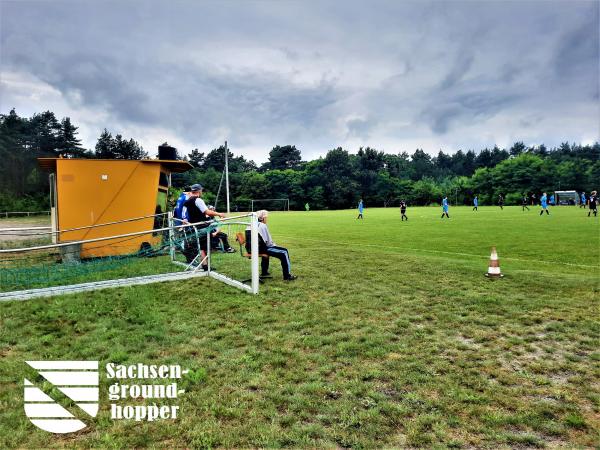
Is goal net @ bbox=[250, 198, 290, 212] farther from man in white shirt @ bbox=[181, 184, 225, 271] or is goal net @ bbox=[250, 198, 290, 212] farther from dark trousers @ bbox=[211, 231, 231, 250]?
man in white shirt @ bbox=[181, 184, 225, 271]

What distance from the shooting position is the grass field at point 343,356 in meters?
2.96

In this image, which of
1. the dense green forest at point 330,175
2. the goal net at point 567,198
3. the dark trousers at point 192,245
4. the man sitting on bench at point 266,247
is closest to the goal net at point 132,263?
the dark trousers at point 192,245

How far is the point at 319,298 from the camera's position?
6895 mm

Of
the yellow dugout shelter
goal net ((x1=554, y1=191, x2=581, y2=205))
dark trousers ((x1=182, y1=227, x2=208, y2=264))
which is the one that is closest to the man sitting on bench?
dark trousers ((x1=182, y1=227, x2=208, y2=264))

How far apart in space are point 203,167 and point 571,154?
10337cm

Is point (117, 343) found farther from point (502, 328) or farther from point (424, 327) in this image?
point (502, 328)

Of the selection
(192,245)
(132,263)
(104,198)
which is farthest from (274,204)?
(192,245)

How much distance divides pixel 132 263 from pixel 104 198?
7.99 feet

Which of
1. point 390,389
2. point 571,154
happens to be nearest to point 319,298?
point 390,389

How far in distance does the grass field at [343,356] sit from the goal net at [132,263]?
49 cm

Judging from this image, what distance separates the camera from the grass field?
296 centimetres

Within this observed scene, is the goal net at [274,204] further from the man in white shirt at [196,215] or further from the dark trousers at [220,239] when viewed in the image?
the man in white shirt at [196,215]

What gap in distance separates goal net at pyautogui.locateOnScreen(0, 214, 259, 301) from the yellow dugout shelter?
4.4 inches

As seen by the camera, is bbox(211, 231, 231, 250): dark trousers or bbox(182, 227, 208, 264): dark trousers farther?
bbox(211, 231, 231, 250): dark trousers
